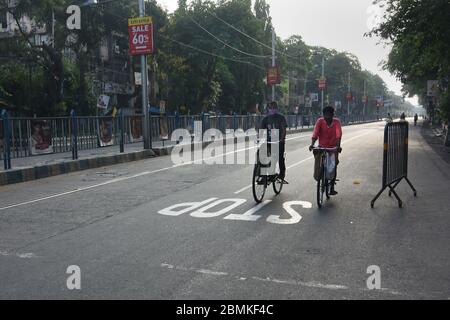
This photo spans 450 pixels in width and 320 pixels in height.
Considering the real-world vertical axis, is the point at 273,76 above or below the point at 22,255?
above

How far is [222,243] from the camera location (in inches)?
237

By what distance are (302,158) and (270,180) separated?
8047 millimetres

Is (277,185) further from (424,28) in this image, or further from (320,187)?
(424,28)

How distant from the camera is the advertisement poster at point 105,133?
18.7 meters

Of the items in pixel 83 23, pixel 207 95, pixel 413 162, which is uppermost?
pixel 83 23

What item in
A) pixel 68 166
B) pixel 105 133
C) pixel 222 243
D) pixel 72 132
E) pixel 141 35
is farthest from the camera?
pixel 141 35

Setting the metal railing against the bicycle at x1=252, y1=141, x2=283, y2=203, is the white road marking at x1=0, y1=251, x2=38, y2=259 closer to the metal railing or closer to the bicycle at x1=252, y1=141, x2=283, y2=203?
the bicycle at x1=252, y1=141, x2=283, y2=203

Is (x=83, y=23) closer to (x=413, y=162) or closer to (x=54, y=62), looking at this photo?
(x=54, y=62)

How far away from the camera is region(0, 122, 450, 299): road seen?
4.49 m

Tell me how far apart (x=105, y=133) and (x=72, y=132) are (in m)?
2.48

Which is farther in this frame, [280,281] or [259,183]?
[259,183]

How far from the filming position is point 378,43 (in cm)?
2284

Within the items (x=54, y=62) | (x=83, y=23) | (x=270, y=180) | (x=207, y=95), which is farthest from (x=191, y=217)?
(x=207, y=95)

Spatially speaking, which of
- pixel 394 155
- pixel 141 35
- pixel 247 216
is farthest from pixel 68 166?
pixel 394 155
